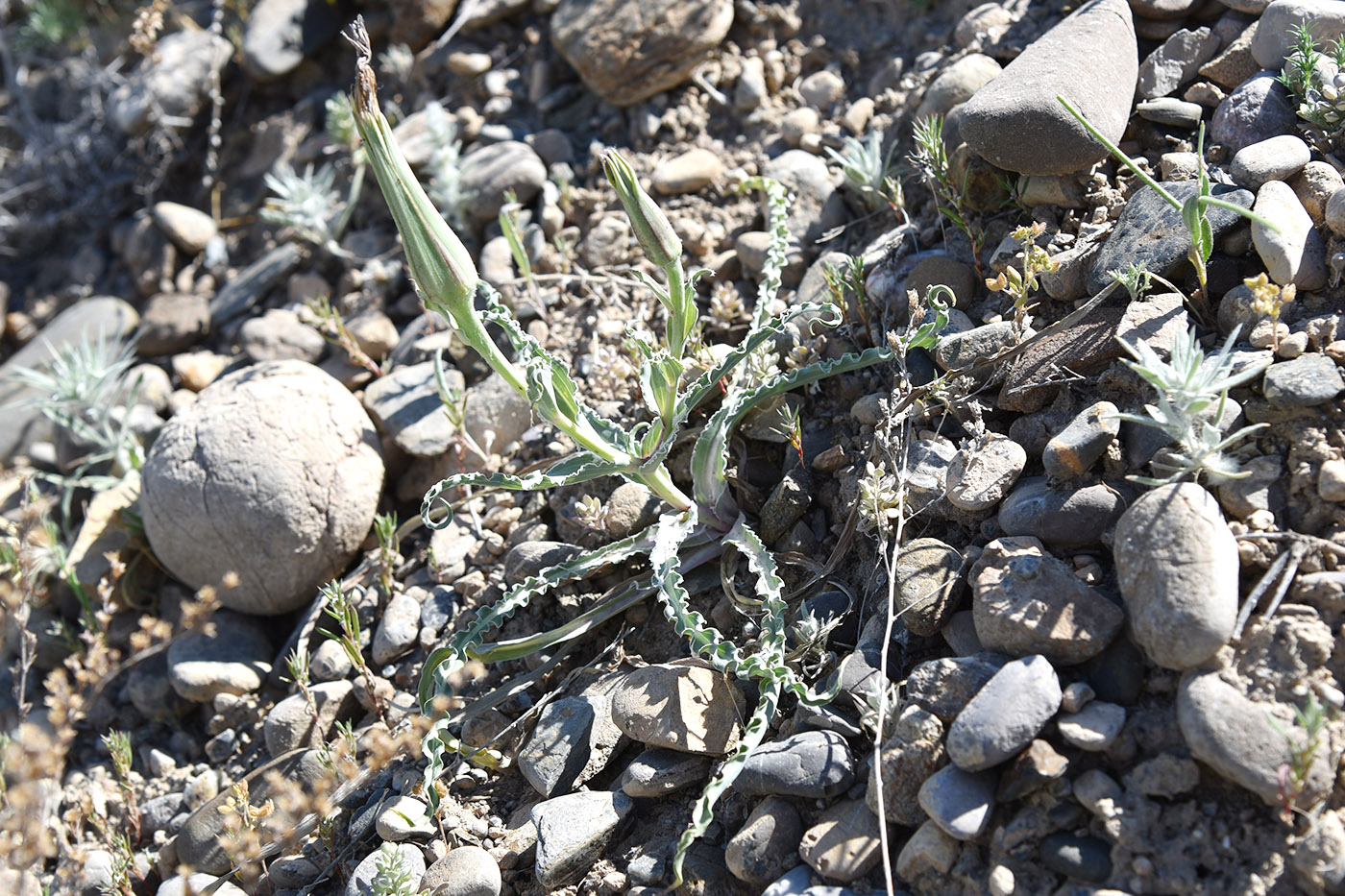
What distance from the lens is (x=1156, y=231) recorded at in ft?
7.73

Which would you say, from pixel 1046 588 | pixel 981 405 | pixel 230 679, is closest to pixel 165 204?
pixel 230 679

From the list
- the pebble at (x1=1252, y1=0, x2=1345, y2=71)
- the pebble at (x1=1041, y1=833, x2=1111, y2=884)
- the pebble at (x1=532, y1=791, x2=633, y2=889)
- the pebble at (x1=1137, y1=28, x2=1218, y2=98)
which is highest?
the pebble at (x1=1252, y1=0, x2=1345, y2=71)

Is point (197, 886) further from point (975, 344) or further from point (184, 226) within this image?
point (184, 226)

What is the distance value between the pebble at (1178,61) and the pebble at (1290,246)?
648 mm

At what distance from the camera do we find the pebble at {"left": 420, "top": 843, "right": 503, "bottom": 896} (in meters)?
2.17

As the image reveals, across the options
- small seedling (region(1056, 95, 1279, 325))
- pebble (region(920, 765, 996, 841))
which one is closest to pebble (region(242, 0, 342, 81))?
small seedling (region(1056, 95, 1279, 325))

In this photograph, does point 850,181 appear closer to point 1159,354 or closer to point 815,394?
point 815,394

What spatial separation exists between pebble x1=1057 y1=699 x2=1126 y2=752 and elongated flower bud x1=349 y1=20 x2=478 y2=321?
1615 millimetres

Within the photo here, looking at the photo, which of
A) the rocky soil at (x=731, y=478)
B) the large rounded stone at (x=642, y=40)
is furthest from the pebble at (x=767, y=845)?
the large rounded stone at (x=642, y=40)

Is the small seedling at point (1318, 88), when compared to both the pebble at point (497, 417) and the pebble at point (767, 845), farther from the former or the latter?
the pebble at point (497, 417)

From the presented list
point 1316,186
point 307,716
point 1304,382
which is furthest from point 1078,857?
point 307,716

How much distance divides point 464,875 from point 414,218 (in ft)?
4.96

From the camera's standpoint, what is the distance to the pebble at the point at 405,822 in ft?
7.57

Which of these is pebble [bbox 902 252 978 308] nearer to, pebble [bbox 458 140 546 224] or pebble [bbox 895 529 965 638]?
pebble [bbox 895 529 965 638]
